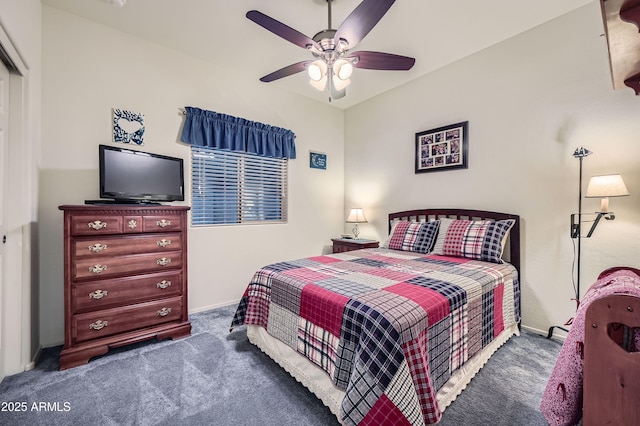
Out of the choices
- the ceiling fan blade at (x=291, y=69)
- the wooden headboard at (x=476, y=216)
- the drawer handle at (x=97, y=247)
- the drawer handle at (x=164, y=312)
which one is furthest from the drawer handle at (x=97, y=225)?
the wooden headboard at (x=476, y=216)

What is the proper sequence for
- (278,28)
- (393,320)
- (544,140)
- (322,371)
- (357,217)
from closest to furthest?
(393,320) → (322,371) → (278,28) → (544,140) → (357,217)

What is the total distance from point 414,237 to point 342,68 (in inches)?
75.9

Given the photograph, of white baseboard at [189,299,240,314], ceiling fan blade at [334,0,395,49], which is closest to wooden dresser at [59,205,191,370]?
white baseboard at [189,299,240,314]

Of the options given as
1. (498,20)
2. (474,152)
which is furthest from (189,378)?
(498,20)

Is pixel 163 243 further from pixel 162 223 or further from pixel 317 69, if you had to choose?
pixel 317 69

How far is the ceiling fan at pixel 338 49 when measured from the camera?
1.65m

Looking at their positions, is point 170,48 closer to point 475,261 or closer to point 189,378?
point 189,378

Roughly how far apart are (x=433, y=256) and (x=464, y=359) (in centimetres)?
114

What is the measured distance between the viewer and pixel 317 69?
2.02 meters

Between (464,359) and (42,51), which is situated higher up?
(42,51)

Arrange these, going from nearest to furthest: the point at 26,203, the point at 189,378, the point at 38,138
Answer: the point at 189,378
the point at 26,203
the point at 38,138

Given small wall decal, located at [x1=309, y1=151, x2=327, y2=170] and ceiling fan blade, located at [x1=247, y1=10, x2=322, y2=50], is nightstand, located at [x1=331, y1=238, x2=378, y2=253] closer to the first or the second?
small wall decal, located at [x1=309, y1=151, x2=327, y2=170]

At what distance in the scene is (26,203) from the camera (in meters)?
1.93

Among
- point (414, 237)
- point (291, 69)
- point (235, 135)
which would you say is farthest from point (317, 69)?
point (414, 237)
